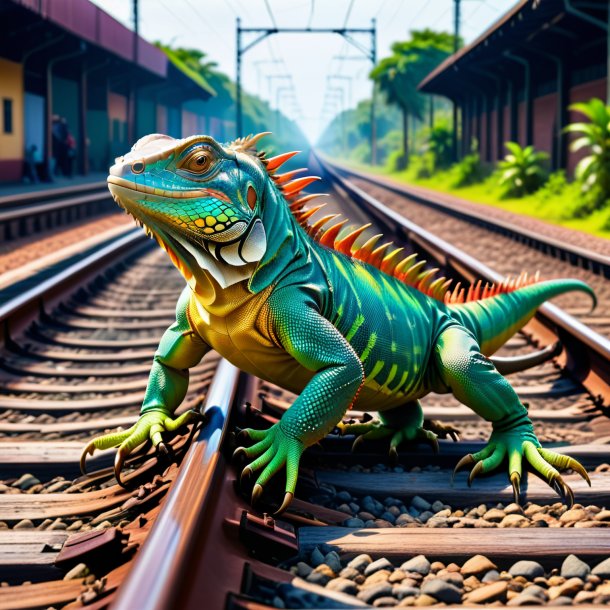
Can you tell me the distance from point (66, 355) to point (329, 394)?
11.4 ft

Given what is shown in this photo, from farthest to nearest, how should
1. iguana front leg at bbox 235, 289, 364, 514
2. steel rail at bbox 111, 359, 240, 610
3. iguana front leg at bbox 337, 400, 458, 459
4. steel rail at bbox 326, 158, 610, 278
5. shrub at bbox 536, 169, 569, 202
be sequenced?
shrub at bbox 536, 169, 569, 202
steel rail at bbox 326, 158, 610, 278
iguana front leg at bbox 337, 400, 458, 459
iguana front leg at bbox 235, 289, 364, 514
steel rail at bbox 111, 359, 240, 610

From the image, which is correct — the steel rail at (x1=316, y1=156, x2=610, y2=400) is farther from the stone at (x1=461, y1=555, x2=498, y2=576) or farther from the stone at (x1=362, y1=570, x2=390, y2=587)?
the stone at (x1=362, y1=570, x2=390, y2=587)

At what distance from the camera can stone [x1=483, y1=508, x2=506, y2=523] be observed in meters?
3.08

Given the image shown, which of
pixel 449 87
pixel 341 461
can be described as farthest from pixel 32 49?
pixel 341 461

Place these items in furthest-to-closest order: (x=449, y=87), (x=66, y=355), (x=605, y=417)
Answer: (x=449, y=87), (x=66, y=355), (x=605, y=417)

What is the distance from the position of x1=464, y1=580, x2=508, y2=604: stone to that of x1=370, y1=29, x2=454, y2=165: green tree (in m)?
58.3

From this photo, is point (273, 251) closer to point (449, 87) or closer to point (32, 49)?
point (32, 49)

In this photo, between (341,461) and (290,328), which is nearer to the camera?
(290,328)

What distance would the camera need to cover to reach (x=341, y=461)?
363 cm

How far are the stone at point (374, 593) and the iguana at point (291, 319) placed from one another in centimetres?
36

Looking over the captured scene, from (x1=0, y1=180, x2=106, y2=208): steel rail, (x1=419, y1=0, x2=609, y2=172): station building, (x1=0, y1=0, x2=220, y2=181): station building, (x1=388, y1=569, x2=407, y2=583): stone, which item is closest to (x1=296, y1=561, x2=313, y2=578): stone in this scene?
(x1=388, y1=569, x2=407, y2=583): stone

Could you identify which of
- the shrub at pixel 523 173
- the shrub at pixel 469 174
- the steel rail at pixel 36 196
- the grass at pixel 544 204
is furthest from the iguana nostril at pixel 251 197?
the shrub at pixel 469 174

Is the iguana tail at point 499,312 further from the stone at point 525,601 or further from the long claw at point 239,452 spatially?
the stone at point 525,601

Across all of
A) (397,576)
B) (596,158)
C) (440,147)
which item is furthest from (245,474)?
(440,147)
